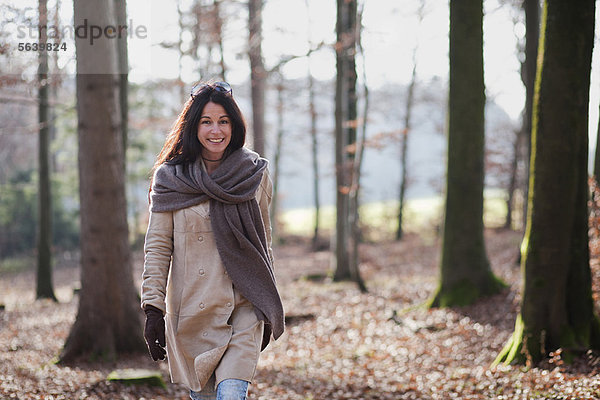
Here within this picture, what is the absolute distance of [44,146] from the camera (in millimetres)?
14680

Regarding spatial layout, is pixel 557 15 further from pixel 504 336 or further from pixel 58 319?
pixel 58 319

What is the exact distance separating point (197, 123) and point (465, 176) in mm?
7596

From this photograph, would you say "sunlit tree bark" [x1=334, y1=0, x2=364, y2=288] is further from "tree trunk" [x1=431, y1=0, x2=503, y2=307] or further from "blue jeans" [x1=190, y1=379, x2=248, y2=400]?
"blue jeans" [x1=190, y1=379, x2=248, y2=400]

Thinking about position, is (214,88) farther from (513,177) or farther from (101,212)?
(513,177)

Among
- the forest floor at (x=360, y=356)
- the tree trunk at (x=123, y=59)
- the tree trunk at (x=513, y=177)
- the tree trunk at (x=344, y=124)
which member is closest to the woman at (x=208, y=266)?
the forest floor at (x=360, y=356)

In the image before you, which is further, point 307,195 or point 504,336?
point 307,195

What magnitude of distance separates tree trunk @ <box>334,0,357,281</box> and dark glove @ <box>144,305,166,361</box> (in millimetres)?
11021

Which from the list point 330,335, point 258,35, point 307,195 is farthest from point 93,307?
point 307,195

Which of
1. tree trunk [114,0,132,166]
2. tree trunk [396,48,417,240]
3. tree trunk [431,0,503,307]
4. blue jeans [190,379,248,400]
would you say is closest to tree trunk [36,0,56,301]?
tree trunk [114,0,132,166]

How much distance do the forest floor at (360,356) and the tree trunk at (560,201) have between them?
0.36 metres

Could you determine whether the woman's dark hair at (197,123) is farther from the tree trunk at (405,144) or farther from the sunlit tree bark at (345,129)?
the tree trunk at (405,144)

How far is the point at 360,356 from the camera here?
8.64m

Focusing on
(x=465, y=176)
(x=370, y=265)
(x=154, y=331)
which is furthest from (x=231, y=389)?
(x=370, y=265)

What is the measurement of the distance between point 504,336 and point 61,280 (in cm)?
1711
